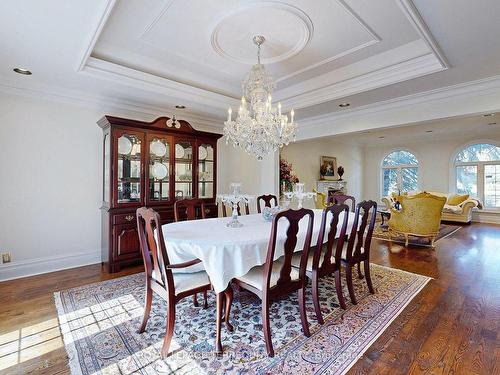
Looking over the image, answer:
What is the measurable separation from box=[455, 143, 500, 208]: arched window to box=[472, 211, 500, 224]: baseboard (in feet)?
1.17

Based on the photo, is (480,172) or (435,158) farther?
(435,158)

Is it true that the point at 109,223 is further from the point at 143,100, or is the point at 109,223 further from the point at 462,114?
the point at 462,114

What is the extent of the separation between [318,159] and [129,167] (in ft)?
18.4

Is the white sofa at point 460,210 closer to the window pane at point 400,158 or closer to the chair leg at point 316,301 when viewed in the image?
the window pane at point 400,158

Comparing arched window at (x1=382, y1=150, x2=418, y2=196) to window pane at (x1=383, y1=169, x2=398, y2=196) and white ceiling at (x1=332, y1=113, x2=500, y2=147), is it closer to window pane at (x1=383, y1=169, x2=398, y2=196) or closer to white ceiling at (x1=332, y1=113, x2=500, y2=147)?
window pane at (x1=383, y1=169, x2=398, y2=196)

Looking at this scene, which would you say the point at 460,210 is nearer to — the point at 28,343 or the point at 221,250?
the point at 221,250

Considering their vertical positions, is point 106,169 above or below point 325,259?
above

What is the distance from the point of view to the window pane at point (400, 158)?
9036 mm

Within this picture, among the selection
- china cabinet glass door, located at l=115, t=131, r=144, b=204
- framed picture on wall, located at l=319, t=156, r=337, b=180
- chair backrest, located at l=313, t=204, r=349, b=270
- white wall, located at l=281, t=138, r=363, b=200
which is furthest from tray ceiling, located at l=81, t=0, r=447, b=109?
framed picture on wall, located at l=319, t=156, r=337, b=180

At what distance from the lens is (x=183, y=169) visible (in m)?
4.15

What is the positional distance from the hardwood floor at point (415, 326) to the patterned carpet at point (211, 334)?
11 cm

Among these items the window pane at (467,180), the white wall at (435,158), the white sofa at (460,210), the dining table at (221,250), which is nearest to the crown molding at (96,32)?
the dining table at (221,250)

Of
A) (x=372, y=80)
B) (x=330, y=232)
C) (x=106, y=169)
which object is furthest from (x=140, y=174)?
(x=372, y=80)

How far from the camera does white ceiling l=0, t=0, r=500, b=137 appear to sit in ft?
6.85
